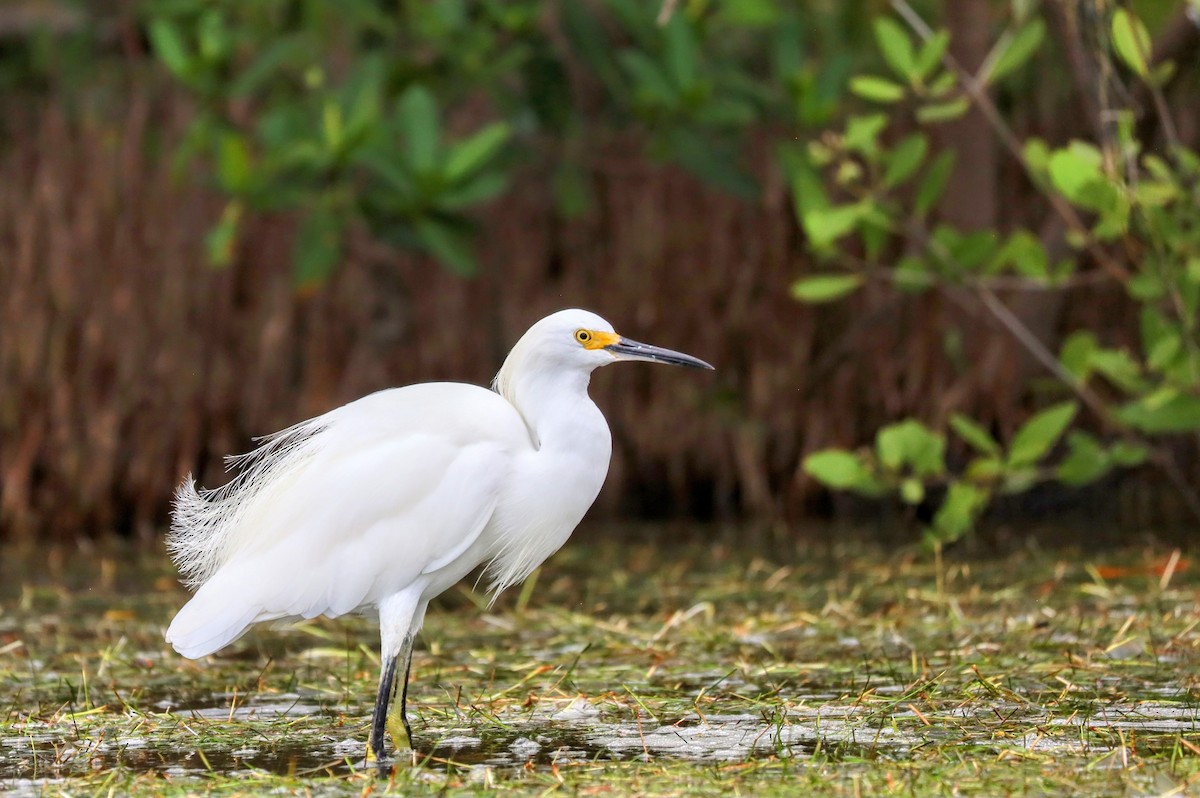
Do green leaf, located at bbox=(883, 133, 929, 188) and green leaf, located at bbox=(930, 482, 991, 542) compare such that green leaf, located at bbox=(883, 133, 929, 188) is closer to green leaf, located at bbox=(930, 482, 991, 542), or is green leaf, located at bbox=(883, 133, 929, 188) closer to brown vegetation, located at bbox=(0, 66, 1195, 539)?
green leaf, located at bbox=(930, 482, 991, 542)

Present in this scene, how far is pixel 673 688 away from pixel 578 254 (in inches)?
159

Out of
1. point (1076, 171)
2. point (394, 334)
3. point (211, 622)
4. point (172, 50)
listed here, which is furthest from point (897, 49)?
point (394, 334)

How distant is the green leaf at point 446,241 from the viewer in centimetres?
594

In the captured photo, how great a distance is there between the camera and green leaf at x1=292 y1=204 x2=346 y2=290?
6.11 metres

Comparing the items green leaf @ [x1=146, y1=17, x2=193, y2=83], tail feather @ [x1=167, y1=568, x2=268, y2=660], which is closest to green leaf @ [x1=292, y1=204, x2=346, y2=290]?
green leaf @ [x1=146, y1=17, x2=193, y2=83]

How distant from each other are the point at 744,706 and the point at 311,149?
2.97 metres

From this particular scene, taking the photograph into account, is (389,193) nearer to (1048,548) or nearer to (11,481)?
(11,481)

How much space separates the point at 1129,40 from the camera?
4.48 metres

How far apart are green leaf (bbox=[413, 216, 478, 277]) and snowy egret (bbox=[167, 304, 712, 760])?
8.51ft

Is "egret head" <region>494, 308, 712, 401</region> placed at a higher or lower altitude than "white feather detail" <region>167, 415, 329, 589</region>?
higher

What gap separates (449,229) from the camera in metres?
6.01

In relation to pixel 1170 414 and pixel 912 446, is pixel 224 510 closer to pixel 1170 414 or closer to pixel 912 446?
pixel 912 446

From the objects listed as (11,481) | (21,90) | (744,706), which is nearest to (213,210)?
(11,481)

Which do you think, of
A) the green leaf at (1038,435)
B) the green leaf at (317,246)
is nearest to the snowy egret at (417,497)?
the green leaf at (1038,435)
